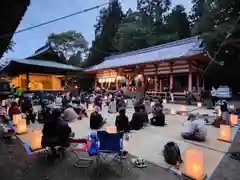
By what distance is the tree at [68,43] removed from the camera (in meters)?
38.5

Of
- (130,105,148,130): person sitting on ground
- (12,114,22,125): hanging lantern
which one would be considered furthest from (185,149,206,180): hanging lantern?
(12,114,22,125): hanging lantern

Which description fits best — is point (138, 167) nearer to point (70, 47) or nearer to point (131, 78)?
point (131, 78)

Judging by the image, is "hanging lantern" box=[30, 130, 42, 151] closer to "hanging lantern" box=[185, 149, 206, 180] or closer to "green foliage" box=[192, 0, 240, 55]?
"hanging lantern" box=[185, 149, 206, 180]

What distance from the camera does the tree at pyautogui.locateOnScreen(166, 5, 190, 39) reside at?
30297 millimetres

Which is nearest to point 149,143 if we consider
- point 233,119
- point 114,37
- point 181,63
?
point 233,119

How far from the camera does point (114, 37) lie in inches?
1388

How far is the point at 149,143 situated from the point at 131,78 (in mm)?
16102

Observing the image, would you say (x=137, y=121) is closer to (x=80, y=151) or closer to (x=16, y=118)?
(x=80, y=151)

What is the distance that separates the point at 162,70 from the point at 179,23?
1657 centimetres

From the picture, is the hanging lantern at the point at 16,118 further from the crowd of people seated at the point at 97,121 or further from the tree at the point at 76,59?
the tree at the point at 76,59

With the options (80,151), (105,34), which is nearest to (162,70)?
(80,151)

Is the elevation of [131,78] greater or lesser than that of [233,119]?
greater

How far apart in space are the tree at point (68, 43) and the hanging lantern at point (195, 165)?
37.5m

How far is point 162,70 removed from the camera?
17.6m
